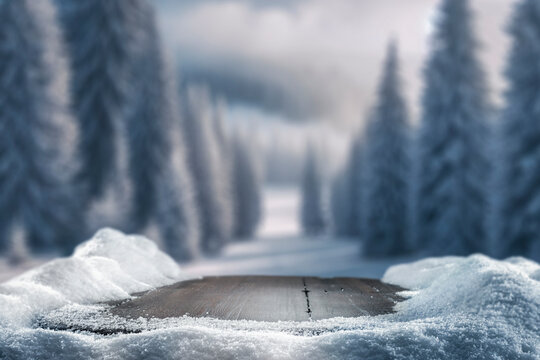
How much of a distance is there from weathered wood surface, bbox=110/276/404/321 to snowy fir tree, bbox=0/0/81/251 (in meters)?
15.7

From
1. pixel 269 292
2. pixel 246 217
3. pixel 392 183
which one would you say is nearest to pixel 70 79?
pixel 392 183

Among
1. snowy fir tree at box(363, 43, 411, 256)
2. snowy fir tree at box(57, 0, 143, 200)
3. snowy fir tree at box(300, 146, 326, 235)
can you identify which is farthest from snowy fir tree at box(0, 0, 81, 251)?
snowy fir tree at box(300, 146, 326, 235)

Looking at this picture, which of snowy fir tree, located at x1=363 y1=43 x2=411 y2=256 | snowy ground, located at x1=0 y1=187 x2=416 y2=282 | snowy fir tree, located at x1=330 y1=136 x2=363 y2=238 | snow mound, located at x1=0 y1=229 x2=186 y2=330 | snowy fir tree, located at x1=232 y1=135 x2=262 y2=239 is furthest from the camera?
snowy fir tree, located at x1=232 y1=135 x2=262 y2=239

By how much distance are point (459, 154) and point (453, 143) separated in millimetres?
754

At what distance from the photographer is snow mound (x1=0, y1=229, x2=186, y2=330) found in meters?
4.02

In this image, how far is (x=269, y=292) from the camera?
5.34 meters

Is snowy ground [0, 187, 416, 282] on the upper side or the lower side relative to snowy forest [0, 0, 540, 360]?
lower

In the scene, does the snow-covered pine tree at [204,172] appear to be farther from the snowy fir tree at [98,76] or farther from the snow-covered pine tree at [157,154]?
the snowy fir tree at [98,76]

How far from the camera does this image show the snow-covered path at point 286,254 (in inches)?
955

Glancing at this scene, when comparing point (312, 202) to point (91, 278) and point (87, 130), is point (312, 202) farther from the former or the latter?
point (91, 278)

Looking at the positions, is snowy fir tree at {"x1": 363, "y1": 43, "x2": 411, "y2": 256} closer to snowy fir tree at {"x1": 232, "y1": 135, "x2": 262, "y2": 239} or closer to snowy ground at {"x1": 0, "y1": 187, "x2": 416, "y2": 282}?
snowy ground at {"x1": 0, "y1": 187, "x2": 416, "y2": 282}

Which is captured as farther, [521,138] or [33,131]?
[33,131]

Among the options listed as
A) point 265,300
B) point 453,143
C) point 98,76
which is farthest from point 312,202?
point 265,300

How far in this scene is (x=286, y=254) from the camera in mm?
37406
